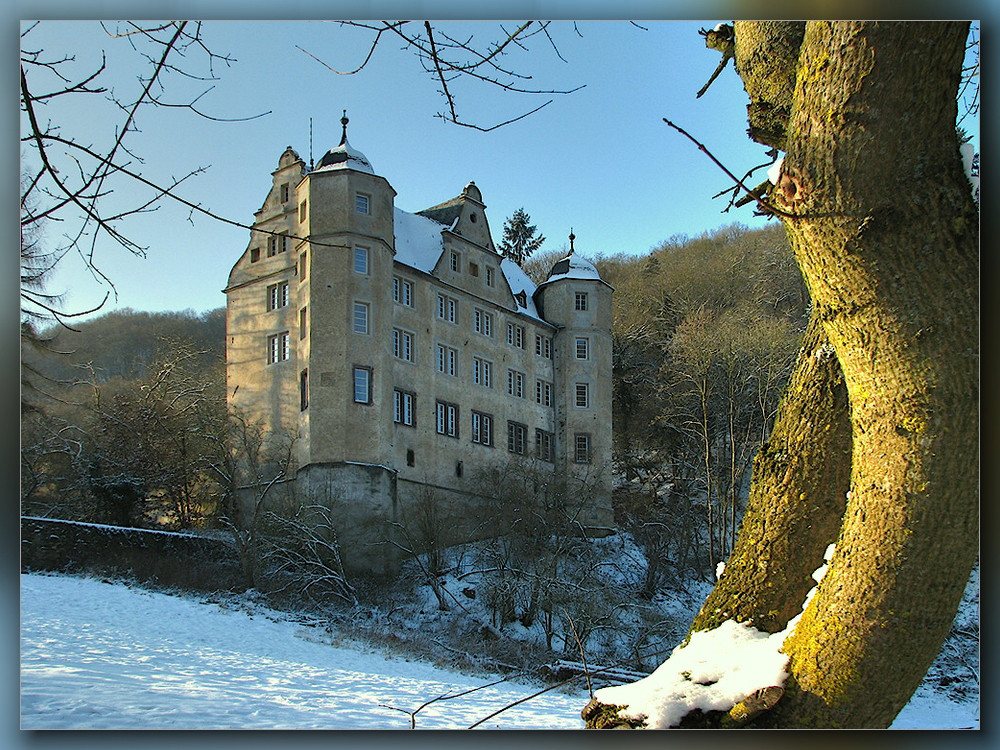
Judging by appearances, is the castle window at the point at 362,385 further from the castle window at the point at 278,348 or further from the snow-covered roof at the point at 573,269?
the snow-covered roof at the point at 573,269

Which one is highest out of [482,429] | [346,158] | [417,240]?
[417,240]

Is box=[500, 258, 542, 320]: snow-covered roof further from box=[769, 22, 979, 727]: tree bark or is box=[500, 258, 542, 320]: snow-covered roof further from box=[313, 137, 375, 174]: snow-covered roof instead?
box=[769, 22, 979, 727]: tree bark

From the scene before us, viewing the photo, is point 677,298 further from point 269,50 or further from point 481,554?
point 481,554

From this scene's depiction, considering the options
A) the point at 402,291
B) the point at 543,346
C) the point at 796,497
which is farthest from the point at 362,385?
the point at 796,497

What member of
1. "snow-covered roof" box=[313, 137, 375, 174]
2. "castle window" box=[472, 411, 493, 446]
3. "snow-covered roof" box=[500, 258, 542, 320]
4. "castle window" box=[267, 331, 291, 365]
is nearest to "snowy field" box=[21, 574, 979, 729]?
"snow-covered roof" box=[313, 137, 375, 174]

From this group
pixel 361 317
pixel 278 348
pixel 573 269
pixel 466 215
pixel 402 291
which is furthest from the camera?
pixel 402 291

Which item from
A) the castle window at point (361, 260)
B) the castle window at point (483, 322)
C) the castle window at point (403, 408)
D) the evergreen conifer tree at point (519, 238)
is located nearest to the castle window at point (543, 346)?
the castle window at point (483, 322)

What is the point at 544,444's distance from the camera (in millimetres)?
14406

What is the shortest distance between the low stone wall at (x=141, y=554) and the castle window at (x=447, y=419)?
14.5 feet

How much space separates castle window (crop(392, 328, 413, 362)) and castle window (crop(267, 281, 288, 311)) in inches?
68.0

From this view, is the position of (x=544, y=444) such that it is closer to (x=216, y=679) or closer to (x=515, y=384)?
(x=515, y=384)

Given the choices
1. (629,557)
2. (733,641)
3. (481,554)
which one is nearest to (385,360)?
(481,554)

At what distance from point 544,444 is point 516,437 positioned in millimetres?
435

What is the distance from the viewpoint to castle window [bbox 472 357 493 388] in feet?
48.1
